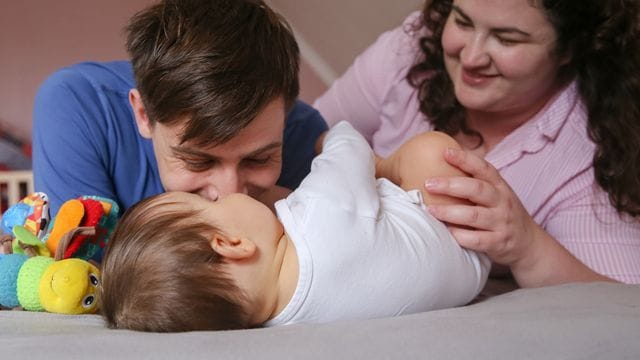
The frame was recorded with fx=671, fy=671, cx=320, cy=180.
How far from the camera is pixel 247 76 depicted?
3.32 ft

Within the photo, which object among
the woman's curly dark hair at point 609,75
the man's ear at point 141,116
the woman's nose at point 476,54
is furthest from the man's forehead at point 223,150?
the woman's curly dark hair at point 609,75

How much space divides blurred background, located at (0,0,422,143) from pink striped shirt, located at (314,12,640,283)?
0.95 m

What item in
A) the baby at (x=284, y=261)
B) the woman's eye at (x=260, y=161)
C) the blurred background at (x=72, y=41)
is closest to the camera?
the baby at (x=284, y=261)

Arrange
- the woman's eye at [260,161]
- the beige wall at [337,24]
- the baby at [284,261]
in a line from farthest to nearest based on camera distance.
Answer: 1. the beige wall at [337,24]
2. the woman's eye at [260,161]
3. the baby at [284,261]

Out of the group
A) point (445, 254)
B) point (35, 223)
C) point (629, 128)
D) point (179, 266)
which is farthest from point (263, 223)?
point (629, 128)

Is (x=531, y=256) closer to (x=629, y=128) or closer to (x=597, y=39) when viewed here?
(x=629, y=128)

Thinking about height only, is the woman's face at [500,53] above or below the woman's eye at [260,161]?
above

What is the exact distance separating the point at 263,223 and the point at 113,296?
219 millimetres

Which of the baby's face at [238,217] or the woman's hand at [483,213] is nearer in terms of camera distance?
the baby's face at [238,217]

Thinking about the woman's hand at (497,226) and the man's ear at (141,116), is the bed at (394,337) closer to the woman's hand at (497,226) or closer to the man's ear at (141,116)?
the woman's hand at (497,226)

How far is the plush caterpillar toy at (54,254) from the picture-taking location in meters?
0.89

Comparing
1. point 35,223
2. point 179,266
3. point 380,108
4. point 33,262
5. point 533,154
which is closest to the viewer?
point 179,266

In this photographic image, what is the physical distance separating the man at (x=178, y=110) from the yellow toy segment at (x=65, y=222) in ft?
0.49

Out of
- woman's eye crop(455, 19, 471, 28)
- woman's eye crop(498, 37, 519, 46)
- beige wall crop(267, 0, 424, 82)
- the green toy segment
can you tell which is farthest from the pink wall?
the green toy segment
